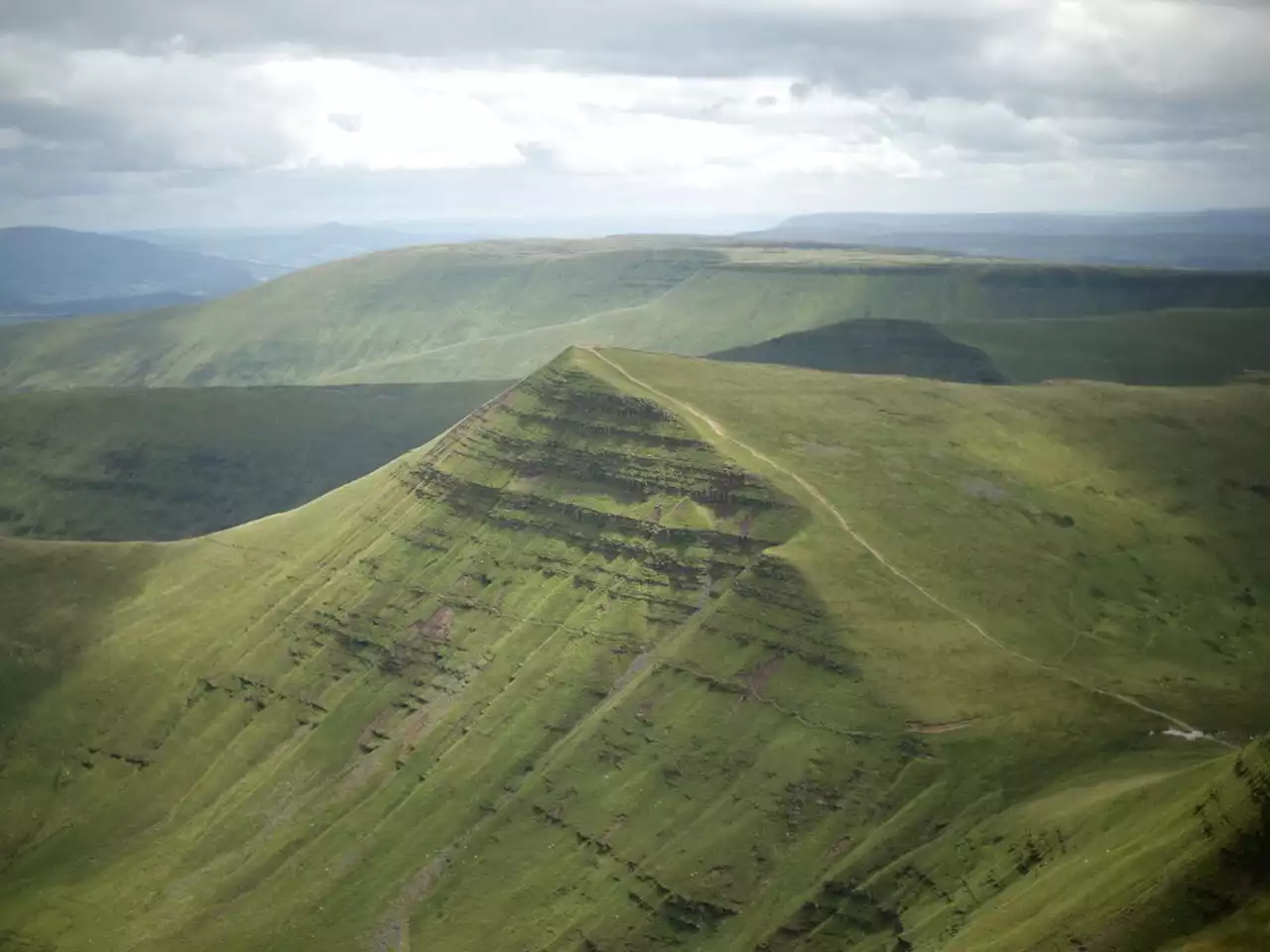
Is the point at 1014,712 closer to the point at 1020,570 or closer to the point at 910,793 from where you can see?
the point at 910,793

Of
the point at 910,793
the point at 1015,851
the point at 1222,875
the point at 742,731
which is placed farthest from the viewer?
the point at 742,731

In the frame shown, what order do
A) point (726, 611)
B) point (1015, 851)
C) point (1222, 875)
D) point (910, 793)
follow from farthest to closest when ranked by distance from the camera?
point (726, 611)
point (910, 793)
point (1015, 851)
point (1222, 875)

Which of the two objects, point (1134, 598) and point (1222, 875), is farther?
point (1134, 598)

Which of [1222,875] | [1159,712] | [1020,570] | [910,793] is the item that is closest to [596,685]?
[910,793]

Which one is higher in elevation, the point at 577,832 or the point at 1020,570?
the point at 1020,570

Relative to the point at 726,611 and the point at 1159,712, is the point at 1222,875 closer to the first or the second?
the point at 1159,712

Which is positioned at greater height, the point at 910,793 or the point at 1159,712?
the point at 1159,712

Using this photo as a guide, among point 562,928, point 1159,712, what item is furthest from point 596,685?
point 1159,712

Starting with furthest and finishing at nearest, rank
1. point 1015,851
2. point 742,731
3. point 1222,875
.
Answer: point 742,731 → point 1015,851 → point 1222,875

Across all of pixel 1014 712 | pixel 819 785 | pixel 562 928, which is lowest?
pixel 562 928
